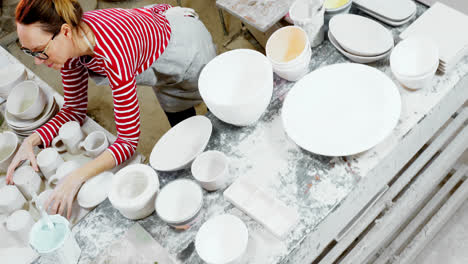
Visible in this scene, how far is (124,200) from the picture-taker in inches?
55.1

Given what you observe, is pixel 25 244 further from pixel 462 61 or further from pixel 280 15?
pixel 462 61

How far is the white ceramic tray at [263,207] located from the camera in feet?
4.34

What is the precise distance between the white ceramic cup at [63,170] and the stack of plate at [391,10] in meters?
1.34

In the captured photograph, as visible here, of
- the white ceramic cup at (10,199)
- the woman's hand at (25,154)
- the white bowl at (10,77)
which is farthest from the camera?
the white bowl at (10,77)

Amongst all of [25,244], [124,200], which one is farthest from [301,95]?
[25,244]

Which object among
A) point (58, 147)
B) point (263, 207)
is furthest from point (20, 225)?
point (263, 207)

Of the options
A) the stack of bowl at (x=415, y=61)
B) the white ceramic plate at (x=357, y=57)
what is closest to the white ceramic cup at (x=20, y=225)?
the white ceramic plate at (x=357, y=57)

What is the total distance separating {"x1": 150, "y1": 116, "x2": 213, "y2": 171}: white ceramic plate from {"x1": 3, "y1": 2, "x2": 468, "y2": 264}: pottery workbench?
4 cm

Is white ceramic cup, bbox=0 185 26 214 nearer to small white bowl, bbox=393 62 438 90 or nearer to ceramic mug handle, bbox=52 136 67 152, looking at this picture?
ceramic mug handle, bbox=52 136 67 152

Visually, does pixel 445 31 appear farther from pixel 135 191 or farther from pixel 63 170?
pixel 63 170

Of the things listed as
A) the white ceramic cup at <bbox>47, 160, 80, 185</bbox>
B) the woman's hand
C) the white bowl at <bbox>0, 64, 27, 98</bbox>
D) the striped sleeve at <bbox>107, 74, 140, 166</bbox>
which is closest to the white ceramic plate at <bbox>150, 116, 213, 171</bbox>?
the striped sleeve at <bbox>107, 74, 140, 166</bbox>

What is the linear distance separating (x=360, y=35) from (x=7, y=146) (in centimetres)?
→ 160

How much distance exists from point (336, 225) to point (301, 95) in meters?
0.49

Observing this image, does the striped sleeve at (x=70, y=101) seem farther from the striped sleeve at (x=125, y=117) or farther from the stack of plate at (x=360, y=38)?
the stack of plate at (x=360, y=38)
